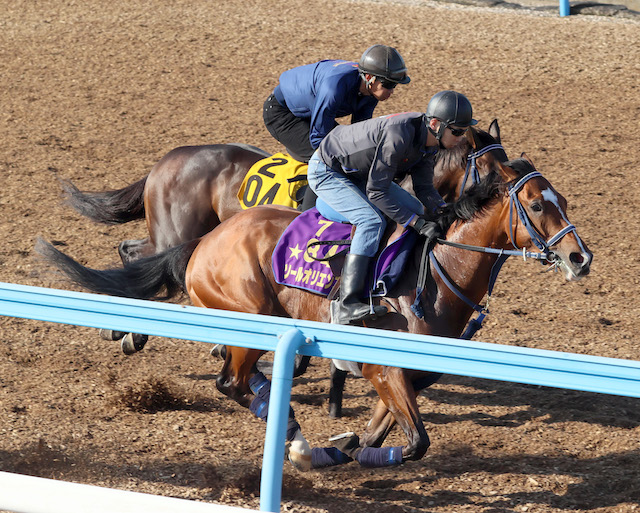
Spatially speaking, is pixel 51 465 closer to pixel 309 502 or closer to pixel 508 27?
pixel 309 502

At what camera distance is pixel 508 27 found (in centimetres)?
1200

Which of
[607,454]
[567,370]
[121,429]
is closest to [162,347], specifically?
[121,429]

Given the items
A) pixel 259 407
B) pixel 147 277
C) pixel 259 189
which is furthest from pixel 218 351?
pixel 259 407

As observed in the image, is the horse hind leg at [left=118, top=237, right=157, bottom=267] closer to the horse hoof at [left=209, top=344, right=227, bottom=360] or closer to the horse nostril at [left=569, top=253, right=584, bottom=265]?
the horse hoof at [left=209, top=344, right=227, bottom=360]

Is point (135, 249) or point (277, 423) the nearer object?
point (277, 423)

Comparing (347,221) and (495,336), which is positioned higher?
(347,221)

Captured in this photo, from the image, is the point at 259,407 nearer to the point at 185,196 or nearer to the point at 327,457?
the point at 327,457

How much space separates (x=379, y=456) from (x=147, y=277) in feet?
6.36

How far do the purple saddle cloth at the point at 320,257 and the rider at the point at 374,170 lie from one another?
3.5 inches

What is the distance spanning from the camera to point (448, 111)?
4098mm

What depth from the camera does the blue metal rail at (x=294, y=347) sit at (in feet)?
7.23

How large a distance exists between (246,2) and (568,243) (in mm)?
10031

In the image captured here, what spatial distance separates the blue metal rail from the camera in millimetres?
2205

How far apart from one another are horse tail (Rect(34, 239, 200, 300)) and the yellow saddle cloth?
35.2 inches
